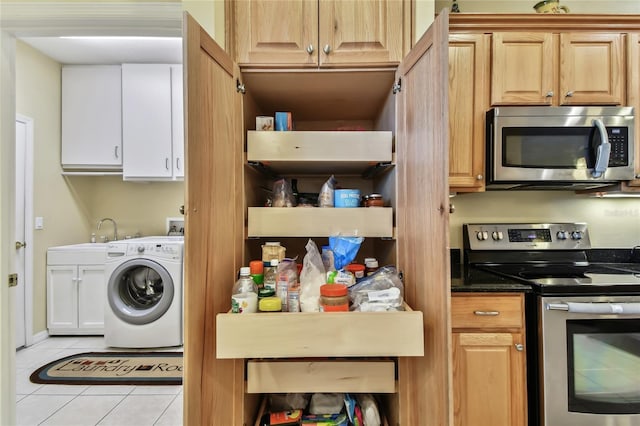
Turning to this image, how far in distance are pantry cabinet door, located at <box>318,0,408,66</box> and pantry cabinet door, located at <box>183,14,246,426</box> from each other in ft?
1.29

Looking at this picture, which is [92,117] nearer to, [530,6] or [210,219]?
[210,219]

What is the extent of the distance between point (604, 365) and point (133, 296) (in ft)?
10.7

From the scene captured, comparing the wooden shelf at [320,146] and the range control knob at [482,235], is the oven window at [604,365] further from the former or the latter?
the wooden shelf at [320,146]

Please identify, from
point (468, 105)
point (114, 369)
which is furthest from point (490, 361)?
point (114, 369)

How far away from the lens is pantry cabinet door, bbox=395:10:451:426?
0.85 m

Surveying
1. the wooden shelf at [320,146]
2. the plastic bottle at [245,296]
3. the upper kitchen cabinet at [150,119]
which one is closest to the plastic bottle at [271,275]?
the plastic bottle at [245,296]

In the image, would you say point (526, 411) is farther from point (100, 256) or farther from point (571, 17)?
point (100, 256)

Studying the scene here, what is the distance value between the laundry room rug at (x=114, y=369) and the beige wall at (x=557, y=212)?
2364mm

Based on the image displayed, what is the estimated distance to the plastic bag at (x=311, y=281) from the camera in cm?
103

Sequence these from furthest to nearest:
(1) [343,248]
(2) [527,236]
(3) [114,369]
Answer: (3) [114,369] < (2) [527,236] < (1) [343,248]

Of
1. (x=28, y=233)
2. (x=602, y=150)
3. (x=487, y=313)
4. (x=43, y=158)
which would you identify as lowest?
(x=487, y=313)

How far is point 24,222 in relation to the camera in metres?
2.74

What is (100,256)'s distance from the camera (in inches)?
113

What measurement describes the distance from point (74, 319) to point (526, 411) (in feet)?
12.0
